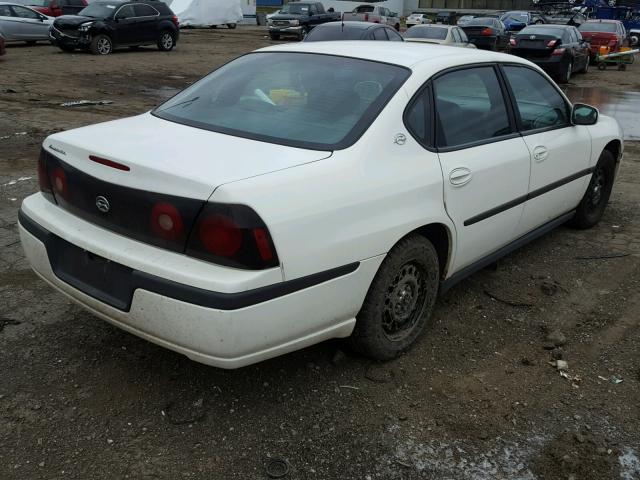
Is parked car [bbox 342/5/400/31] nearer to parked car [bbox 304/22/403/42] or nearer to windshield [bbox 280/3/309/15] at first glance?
windshield [bbox 280/3/309/15]

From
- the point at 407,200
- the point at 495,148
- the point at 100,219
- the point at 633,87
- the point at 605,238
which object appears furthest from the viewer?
the point at 633,87

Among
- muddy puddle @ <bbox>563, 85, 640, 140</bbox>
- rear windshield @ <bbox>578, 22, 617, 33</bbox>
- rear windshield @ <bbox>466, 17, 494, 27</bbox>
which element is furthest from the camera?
rear windshield @ <bbox>466, 17, 494, 27</bbox>

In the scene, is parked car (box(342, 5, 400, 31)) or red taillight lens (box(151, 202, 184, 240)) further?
parked car (box(342, 5, 400, 31))

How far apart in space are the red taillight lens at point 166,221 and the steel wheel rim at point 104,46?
18322 millimetres

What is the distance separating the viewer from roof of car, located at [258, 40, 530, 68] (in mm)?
3406

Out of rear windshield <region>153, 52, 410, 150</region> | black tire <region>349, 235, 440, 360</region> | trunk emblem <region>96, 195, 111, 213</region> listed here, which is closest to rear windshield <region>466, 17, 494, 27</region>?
rear windshield <region>153, 52, 410, 150</region>

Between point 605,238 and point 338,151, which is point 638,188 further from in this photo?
point 338,151

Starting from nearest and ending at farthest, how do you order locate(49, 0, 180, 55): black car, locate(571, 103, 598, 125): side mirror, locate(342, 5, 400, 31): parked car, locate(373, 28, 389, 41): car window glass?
locate(571, 103, 598, 125): side mirror < locate(373, 28, 389, 41): car window glass < locate(49, 0, 180, 55): black car < locate(342, 5, 400, 31): parked car

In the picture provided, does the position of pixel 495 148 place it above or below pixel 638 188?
above

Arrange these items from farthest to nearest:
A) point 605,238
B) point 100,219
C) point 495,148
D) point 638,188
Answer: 1. point 638,188
2. point 605,238
3. point 495,148
4. point 100,219

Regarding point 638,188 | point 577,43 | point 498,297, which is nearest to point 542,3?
point 577,43

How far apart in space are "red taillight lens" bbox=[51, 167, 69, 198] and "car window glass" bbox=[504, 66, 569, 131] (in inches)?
108

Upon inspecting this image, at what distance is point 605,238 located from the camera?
5203 mm

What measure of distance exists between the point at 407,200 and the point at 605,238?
300cm
